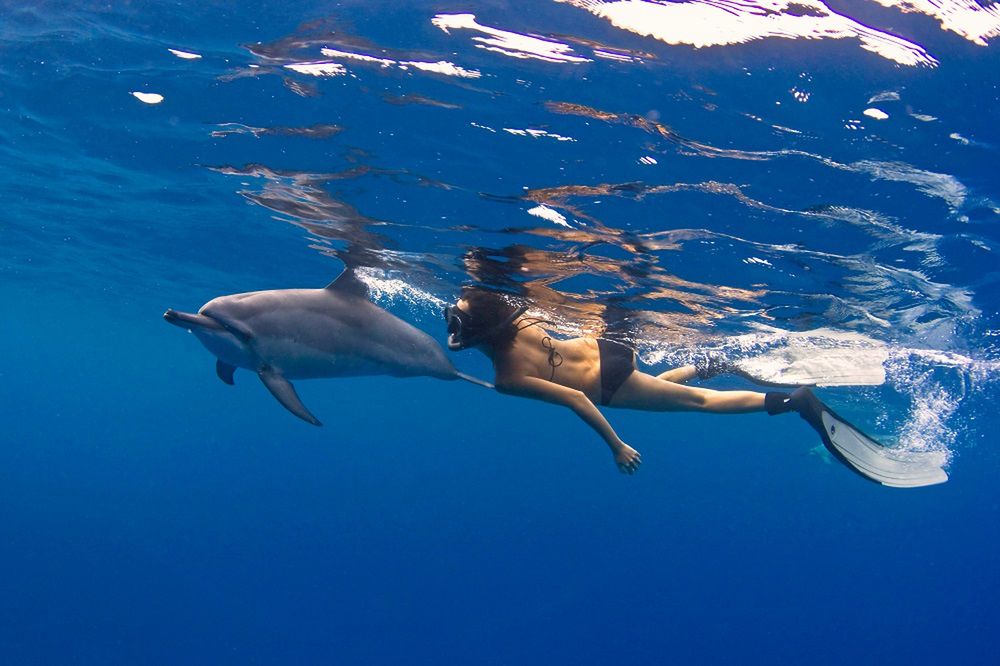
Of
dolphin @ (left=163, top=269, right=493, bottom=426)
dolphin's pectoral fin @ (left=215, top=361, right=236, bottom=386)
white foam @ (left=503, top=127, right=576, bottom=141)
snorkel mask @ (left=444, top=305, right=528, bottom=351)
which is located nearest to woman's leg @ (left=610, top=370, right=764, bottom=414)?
snorkel mask @ (left=444, top=305, right=528, bottom=351)

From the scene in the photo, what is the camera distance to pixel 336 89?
816cm

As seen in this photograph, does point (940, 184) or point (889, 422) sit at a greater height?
point (940, 184)

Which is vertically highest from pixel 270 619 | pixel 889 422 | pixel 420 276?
pixel 420 276

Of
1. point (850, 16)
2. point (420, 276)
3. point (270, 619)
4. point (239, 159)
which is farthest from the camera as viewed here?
point (270, 619)

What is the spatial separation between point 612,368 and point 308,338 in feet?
15.2

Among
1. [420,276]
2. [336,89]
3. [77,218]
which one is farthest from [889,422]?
[77,218]

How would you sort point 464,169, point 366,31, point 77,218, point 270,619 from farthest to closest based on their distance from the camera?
1. point 270,619
2. point 77,218
3. point 464,169
4. point 366,31

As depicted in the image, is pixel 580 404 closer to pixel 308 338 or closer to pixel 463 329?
pixel 463 329

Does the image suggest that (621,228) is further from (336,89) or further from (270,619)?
(270,619)

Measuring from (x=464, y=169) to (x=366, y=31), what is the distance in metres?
2.90

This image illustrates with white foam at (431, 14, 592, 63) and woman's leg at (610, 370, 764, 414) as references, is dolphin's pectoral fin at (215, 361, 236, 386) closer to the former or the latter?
white foam at (431, 14, 592, 63)

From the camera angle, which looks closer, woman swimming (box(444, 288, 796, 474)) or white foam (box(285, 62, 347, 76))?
white foam (box(285, 62, 347, 76))

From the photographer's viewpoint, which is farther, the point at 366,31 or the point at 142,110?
the point at 142,110

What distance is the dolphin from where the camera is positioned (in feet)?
25.0
